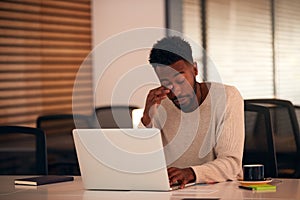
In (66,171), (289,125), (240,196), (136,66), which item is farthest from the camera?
(136,66)

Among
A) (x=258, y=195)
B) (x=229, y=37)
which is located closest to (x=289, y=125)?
(x=229, y=37)

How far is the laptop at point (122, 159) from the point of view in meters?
3.30

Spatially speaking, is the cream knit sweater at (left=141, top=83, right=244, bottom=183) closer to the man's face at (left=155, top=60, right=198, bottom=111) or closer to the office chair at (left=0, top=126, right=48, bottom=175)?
the man's face at (left=155, top=60, right=198, bottom=111)

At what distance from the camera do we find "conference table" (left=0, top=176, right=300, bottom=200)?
325cm

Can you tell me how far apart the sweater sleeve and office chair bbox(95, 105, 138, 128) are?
2409mm

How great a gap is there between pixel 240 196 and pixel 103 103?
3659 mm

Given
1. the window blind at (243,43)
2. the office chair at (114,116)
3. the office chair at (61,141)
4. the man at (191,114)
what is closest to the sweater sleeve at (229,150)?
the man at (191,114)

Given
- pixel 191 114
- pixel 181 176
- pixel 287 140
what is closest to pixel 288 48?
pixel 287 140

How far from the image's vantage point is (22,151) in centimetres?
491

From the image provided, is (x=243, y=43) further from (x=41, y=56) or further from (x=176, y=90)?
(x=176, y=90)

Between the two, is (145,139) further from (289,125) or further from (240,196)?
(289,125)

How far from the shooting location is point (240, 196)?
10.6ft

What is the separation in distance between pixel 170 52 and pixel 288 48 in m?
2.11

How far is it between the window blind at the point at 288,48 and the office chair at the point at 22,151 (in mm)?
2018
